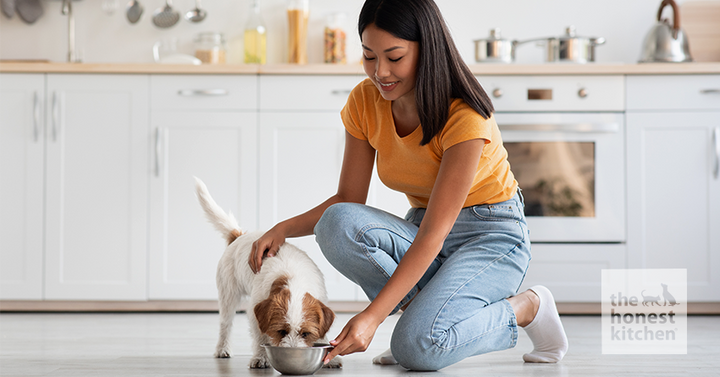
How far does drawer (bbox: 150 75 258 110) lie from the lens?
263 cm

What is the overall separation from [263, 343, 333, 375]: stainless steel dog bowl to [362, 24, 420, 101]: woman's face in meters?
0.58

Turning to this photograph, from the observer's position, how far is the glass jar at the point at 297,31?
122 inches

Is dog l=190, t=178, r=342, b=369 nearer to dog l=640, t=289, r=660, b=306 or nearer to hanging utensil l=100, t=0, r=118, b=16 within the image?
dog l=640, t=289, r=660, b=306

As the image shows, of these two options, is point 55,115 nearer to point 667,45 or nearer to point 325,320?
point 325,320

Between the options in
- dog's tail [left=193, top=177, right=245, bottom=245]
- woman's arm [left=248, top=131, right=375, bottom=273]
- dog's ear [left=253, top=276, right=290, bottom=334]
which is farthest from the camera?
dog's tail [left=193, top=177, right=245, bottom=245]

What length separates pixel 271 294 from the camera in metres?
1.34

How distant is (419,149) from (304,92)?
1305 mm

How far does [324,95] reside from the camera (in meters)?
2.65

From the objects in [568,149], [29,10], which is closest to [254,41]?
[29,10]

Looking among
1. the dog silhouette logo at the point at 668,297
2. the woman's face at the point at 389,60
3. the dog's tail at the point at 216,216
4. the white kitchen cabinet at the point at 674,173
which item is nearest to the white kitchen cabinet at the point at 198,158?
the dog's tail at the point at 216,216

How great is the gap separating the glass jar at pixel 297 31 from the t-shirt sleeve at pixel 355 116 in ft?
5.15

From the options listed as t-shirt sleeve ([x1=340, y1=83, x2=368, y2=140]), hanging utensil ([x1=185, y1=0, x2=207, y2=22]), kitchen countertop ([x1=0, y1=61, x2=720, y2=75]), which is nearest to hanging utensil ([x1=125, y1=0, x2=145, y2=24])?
hanging utensil ([x1=185, y1=0, x2=207, y2=22])

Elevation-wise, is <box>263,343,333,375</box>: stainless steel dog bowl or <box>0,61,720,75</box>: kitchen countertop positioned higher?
<box>0,61,720,75</box>: kitchen countertop

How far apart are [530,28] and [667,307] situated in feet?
5.12
